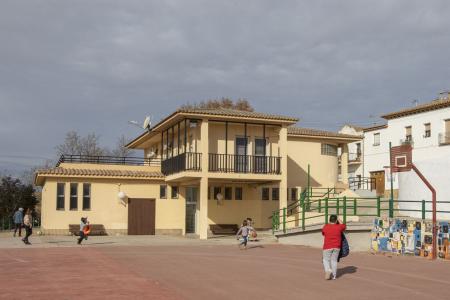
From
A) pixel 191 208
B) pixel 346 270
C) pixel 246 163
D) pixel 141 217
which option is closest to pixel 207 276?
pixel 346 270

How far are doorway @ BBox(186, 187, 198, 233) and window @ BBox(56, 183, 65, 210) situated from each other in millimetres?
7076

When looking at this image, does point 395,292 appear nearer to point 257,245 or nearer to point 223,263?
point 223,263

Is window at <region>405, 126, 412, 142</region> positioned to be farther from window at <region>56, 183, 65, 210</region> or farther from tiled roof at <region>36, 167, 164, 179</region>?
window at <region>56, 183, 65, 210</region>

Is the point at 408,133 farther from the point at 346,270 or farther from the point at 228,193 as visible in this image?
the point at 346,270

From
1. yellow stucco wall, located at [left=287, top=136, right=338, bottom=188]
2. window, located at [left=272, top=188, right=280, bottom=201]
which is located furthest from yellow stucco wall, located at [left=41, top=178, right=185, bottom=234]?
yellow stucco wall, located at [left=287, top=136, right=338, bottom=188]

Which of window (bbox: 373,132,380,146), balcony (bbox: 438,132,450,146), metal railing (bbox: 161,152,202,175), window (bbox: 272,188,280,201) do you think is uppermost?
window (bbox: 373,132,380,146)

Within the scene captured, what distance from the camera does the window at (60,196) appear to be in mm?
31130

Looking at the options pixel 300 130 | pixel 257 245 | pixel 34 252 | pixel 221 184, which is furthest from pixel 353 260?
pixel 300 130

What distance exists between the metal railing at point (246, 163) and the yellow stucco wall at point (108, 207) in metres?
4.35

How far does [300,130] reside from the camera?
126 feet

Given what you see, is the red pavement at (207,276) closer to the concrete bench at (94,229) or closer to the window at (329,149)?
the concrete bench at (94,229)

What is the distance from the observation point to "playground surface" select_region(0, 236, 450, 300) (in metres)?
11.7

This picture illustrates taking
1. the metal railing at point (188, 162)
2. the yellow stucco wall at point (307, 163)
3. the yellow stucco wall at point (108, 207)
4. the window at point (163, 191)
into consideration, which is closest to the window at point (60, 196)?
the yellow stucco wall at point (108, 207)

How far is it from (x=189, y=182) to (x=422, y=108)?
26384 millimetres
